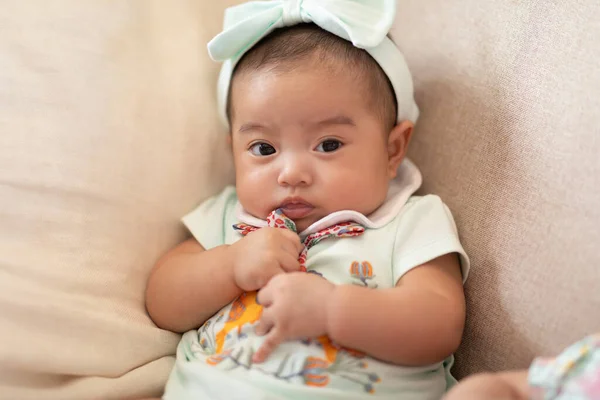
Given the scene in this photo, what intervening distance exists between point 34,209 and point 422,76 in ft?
2.44

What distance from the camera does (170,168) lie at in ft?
3.73

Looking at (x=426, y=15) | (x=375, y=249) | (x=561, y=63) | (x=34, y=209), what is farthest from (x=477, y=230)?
(x=34, y=209)

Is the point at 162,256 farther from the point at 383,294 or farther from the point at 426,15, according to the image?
the point at 426,15

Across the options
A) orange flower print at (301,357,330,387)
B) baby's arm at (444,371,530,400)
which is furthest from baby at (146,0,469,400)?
baby's arm at (444,371,530,400)

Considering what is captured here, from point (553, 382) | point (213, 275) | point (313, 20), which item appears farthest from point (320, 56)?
point (553, 382)

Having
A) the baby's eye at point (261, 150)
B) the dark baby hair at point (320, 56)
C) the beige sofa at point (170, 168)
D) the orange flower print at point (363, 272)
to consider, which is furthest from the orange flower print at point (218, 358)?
the dark baby hair at point (320, 56)

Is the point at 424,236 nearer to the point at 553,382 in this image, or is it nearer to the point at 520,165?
the point at 520,165

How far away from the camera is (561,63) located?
3.03 feet

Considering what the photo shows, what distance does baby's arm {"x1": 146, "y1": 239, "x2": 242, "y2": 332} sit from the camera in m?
0.99

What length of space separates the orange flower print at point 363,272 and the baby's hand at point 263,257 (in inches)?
3.5

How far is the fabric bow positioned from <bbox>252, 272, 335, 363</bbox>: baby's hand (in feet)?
1.37

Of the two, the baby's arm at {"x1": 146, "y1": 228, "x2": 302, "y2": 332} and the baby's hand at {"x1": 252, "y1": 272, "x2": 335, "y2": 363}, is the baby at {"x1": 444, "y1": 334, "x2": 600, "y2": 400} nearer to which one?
the baby's hand at {"x1": 252, "y1": 272, "x2": 335, "y2": 363}

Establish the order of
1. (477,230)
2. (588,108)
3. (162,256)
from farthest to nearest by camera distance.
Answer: (162,256) < (477,230) < (588,108)

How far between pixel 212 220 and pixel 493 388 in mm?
616
